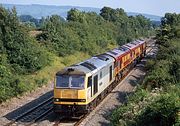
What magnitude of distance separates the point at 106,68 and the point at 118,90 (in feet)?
16.5

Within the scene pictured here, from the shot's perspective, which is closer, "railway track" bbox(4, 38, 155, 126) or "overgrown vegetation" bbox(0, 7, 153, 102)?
"railway track" bbox(4, 38, 155, 126)

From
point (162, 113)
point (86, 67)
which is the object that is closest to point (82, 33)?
point (86, 67)

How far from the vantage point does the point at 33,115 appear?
78.4ft

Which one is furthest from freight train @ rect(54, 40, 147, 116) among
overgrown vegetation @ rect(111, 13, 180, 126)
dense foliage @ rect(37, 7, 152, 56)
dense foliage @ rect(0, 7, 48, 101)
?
dense foliage @ rect(37, 7, 152, 56)

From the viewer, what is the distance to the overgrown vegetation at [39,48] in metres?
30.4

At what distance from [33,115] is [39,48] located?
1491 centimetres

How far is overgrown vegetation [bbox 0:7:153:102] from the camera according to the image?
30.4m

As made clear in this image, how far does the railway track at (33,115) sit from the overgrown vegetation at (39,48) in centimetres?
235

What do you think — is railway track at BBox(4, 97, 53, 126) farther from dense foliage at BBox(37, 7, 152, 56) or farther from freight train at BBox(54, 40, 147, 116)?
dense foliage at BBox(37, 7, 152, 56)

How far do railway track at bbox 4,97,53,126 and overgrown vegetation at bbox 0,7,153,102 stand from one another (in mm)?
2346

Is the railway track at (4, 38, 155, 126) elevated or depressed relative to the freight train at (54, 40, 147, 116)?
depressed

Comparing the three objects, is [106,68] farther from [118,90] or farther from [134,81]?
[134,81]

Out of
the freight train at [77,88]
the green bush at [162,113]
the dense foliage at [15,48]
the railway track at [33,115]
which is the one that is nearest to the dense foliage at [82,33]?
the dense foliage at [15,48]

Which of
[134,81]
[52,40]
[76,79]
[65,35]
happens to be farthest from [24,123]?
[65,35]
